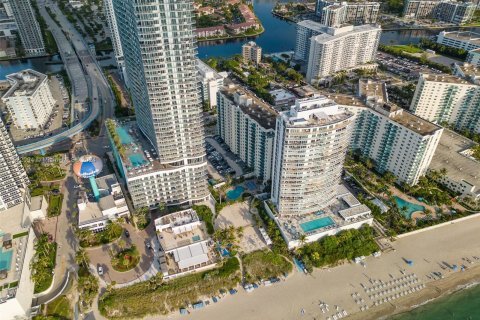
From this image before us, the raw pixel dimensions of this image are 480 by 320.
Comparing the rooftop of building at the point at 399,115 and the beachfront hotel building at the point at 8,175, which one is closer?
the beachfront hotel building at the point at 8,175

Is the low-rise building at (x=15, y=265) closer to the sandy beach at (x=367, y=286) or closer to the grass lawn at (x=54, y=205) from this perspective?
the grass lawn at (x=54, y=205)

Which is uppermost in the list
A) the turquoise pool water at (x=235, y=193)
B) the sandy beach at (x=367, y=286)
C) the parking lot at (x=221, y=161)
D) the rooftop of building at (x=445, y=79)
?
the rooftop of building at (x=445, y=79)

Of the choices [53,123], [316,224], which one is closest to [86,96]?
[53,123]

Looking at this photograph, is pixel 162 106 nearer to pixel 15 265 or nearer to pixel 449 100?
pixel 15 265

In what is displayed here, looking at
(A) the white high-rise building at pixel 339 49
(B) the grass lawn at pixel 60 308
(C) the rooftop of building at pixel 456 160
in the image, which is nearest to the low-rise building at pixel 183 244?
(B) the grass lawn at pixel 60 308

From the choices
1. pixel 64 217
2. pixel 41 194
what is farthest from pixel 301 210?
pixel 41 194

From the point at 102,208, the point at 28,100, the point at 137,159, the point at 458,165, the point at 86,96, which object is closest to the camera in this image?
the point at 102,208
